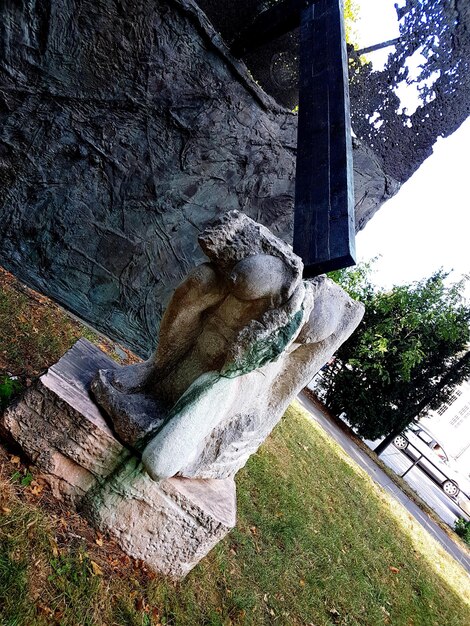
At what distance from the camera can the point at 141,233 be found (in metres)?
5.26

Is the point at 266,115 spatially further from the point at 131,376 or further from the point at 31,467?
the point at 31,467

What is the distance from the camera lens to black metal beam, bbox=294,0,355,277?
9.41 ft

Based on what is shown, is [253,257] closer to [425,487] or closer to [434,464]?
[425,487]

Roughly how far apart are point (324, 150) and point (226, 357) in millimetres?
2402

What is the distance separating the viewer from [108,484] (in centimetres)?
205

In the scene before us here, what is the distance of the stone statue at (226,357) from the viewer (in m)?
1.82

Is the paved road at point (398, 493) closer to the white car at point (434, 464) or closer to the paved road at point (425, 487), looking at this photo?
the paved road at point (425, 487)

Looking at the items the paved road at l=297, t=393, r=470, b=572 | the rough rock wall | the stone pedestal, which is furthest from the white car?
the stone pedestal

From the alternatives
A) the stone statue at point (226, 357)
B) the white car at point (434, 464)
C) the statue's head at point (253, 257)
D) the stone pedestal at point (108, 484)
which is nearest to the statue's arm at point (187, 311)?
the stone statue at point (226, 357)

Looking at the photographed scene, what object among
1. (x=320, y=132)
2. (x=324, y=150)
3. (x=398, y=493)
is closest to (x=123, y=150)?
(x=320, y=132)

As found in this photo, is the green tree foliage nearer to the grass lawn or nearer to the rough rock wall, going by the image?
the grass lawn

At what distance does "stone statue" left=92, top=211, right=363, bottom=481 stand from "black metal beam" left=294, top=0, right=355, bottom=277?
547 mm

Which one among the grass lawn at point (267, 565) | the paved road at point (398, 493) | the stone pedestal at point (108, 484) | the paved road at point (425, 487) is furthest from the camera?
the paved road at point (425, 487)

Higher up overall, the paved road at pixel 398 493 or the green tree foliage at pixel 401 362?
the green tree foliage at pixel 401 362
